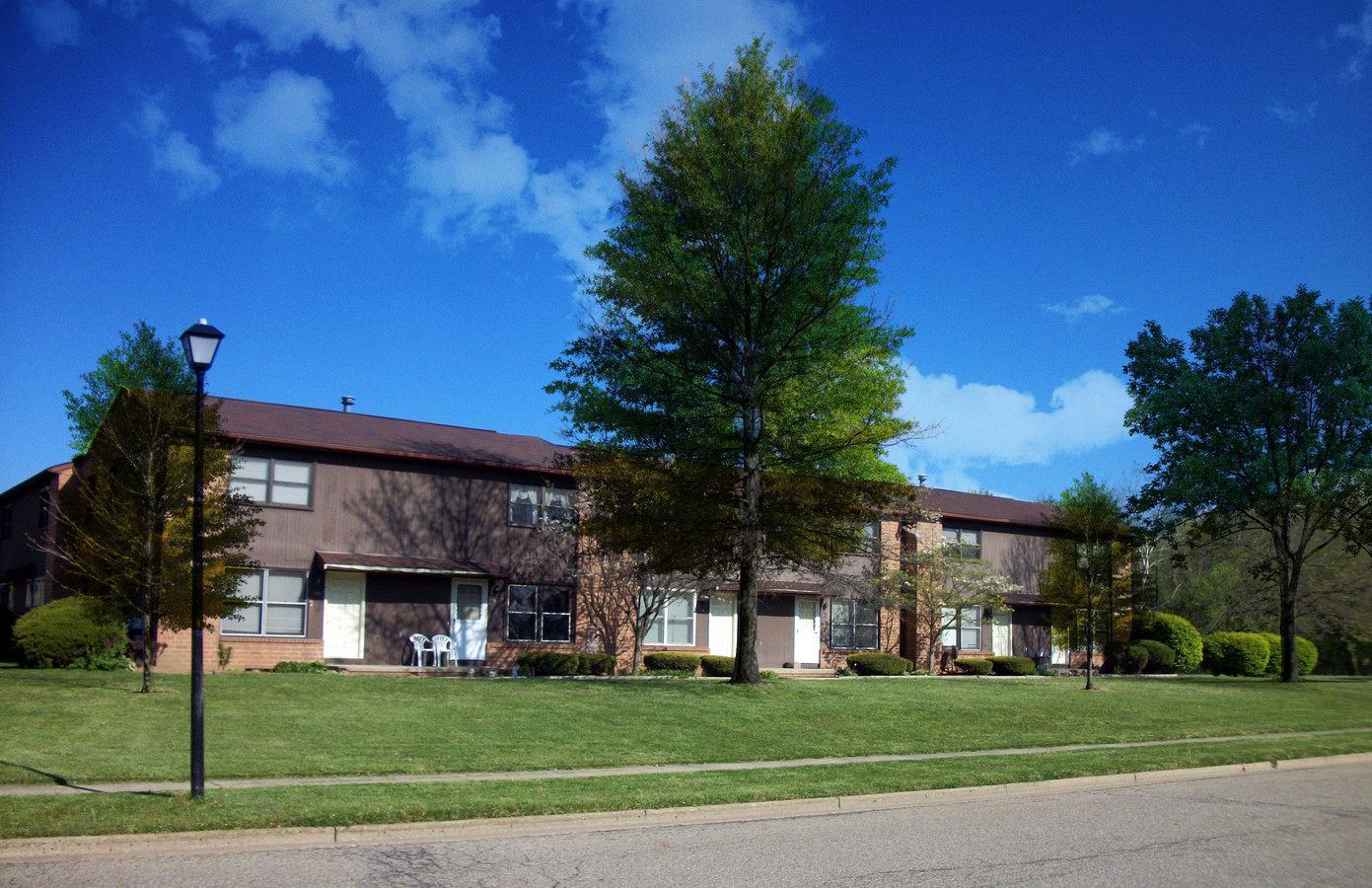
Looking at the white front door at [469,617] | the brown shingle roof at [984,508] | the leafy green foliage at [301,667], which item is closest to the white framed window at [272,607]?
the leafy green foliage at [301,667]

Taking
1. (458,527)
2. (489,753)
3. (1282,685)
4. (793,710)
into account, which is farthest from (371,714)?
(1282,685)

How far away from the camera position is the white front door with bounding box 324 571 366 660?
26.5 metres

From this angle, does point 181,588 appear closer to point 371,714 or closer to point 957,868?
point 371,714

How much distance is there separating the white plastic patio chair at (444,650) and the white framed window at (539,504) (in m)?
3.92

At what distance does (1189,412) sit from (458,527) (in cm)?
2555

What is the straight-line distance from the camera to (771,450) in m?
22.9

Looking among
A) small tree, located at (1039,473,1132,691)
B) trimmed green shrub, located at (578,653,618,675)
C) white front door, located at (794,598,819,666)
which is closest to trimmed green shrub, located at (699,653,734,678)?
trimmed green shrub, located at (578,653,618,675)

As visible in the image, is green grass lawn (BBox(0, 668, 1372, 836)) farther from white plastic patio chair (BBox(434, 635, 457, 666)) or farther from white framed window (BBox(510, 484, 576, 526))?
white framed window (BBox(510, 484, 576, 526))

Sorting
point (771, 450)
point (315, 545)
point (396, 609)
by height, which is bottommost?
point (396, 609)

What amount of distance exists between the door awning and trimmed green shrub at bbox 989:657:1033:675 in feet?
61.1

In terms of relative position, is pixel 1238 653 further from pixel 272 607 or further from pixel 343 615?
pixel 272 607

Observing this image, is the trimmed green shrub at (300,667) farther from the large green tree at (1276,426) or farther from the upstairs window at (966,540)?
the large green tree at (1276,426)

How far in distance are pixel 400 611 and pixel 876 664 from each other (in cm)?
1550

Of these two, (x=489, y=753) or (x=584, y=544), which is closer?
(x=489, y=753)
